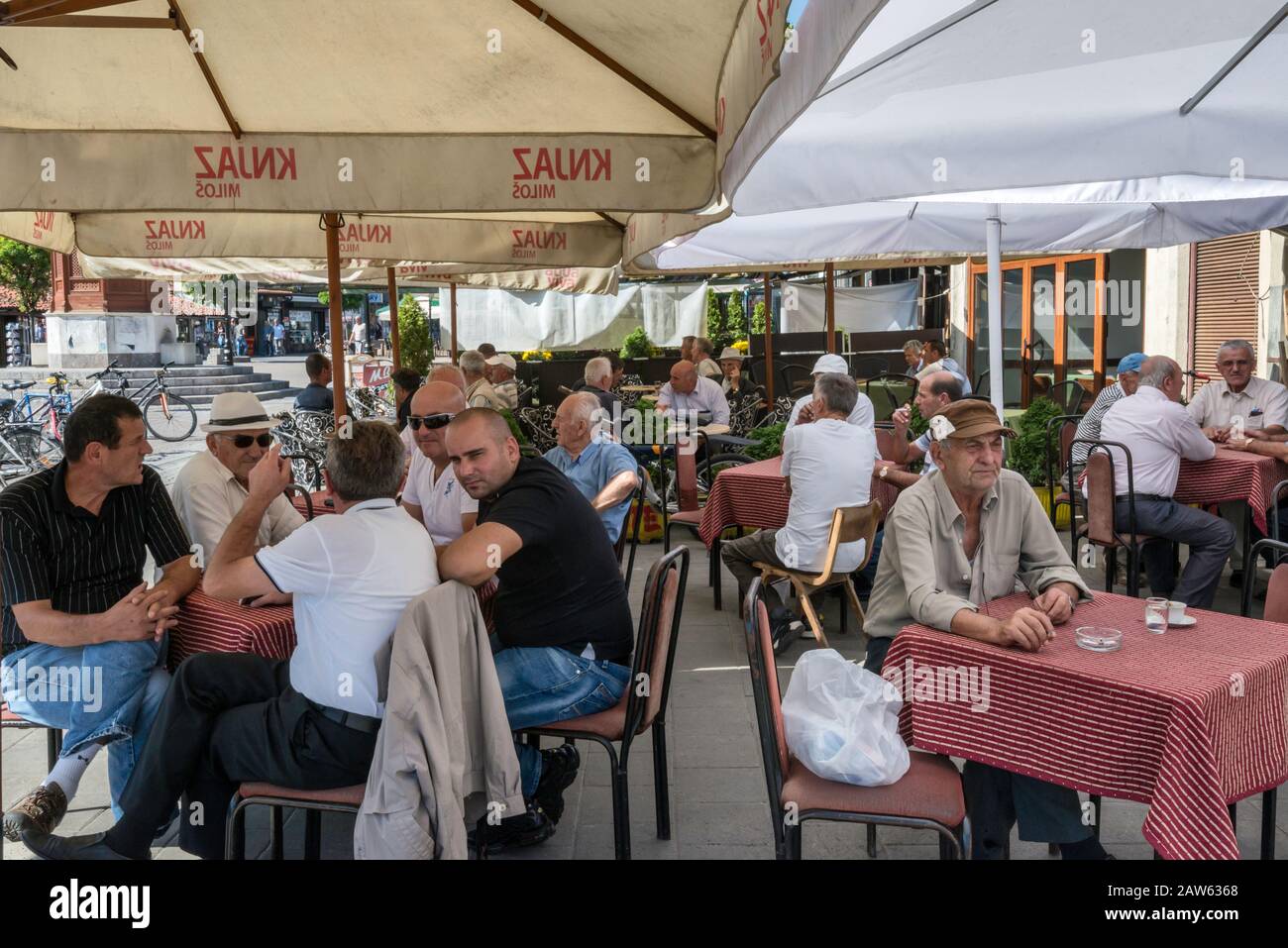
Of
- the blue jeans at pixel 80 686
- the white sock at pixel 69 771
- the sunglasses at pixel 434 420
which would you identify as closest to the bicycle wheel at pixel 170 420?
the sunglasses at pixel 434 420

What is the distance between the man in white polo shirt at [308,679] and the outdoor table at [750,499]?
3.84 metres

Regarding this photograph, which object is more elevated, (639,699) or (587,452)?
(587,452)

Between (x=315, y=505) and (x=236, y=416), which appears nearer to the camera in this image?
(x=236, y=416)

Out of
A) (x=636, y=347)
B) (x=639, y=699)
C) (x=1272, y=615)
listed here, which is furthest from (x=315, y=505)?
(x=636, y=347)

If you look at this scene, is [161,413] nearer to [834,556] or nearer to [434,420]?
[434,420]

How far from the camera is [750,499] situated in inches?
274

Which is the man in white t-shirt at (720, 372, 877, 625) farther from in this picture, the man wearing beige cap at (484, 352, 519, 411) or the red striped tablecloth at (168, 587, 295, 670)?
the man wearing beige cap at (484, 352, 519, 411)

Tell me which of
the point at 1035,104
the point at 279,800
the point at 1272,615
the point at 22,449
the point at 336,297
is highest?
the point at 1035,104

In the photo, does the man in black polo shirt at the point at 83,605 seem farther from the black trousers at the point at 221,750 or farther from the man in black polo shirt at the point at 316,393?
the man in black polo shirt at the point at 316,393

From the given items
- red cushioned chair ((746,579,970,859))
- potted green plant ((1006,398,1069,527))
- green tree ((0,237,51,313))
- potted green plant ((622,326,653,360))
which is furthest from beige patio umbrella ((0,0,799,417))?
green tree ((0,237,51,313))

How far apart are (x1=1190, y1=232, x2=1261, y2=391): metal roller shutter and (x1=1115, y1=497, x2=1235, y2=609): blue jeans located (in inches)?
246

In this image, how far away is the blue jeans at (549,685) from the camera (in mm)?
3574

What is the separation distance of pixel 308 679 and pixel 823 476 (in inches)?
128

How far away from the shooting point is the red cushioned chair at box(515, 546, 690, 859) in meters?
3.49
